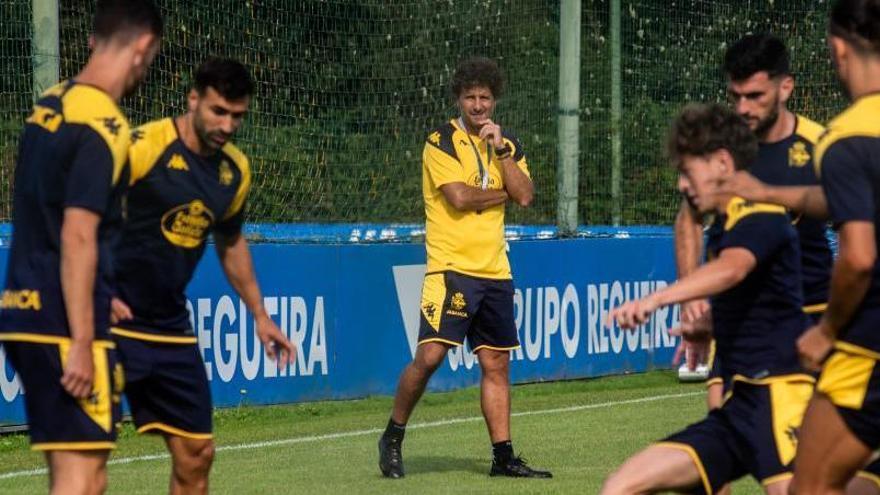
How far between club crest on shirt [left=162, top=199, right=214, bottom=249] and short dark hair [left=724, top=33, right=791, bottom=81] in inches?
91.0

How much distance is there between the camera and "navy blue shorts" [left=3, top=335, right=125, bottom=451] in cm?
616

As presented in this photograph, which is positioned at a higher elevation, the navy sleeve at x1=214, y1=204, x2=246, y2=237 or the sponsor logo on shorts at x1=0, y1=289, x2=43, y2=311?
the navy sleeve at x1=214, y1=204, x2=246, y2=237

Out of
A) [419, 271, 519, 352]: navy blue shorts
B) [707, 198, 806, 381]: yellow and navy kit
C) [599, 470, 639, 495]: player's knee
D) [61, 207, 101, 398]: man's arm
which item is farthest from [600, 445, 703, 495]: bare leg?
[419, 271, 519, 352]: navy blue shorts

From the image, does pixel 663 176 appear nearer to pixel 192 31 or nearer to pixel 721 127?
pixel 192 31

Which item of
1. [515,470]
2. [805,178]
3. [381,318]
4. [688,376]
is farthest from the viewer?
[688,376]

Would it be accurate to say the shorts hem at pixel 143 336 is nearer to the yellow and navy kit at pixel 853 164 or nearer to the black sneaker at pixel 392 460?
the yellow and navy kit at pixel 853 164

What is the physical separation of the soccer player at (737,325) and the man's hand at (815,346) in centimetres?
48

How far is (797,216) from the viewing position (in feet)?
25.5

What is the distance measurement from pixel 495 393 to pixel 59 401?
4677 mm

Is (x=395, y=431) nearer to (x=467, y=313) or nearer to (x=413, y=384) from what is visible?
(x=413, y=384)

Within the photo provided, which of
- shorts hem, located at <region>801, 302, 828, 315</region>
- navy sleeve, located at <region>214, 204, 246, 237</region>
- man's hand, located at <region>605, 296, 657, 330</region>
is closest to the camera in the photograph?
man's hand, located at <region>605, 296, 657, 330</region>

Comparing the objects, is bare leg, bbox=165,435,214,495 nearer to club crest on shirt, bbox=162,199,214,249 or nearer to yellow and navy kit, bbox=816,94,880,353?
club crest on shirt, bbox=162,199,214,249

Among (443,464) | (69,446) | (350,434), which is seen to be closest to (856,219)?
(69,446)

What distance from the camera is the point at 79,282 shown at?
5.97 meters
